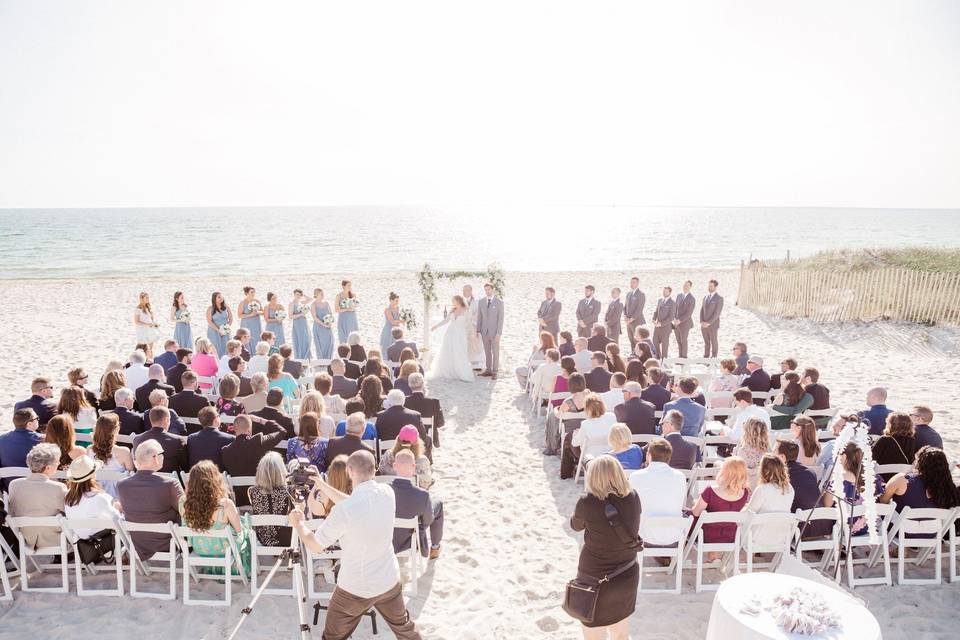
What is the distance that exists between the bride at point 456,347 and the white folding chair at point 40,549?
25.5ft

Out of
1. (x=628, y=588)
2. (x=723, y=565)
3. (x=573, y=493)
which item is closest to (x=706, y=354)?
(x=573, y=493)

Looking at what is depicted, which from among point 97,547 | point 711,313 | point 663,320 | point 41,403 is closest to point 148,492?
point 97,547

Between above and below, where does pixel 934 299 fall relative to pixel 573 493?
above

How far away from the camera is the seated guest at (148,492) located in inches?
203

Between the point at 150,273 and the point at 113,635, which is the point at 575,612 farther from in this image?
the point at 150,273

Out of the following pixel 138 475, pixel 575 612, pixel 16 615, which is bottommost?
pixel 16 615

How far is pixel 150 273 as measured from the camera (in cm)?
4091

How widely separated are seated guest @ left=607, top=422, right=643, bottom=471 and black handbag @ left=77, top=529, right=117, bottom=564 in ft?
15.5

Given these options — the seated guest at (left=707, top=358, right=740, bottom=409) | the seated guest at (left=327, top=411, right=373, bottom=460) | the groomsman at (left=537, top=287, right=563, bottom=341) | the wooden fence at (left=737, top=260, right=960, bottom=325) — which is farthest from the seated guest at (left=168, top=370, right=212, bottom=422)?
the wooden fence at (left=737, top=260, right=960, bottom=325)

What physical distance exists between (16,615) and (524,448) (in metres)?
5.99

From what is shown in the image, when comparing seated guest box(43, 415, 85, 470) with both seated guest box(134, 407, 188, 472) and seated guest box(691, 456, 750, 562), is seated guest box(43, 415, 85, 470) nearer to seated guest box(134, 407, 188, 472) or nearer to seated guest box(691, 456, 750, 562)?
seated guest box(134, 407, 188, 472)

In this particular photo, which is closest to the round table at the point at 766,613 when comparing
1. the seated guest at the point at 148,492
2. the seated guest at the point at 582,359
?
the seated guest at the point at 148,492

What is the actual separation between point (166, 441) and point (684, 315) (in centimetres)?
1075

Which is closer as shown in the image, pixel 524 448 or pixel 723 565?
pixel 723 565
